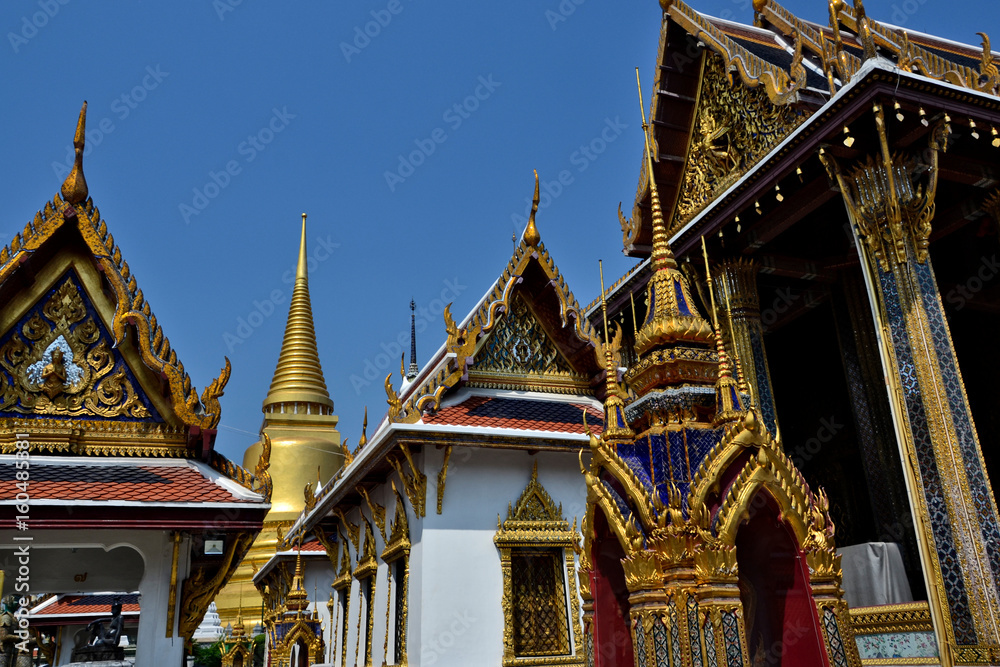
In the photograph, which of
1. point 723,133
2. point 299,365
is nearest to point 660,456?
point 723,133

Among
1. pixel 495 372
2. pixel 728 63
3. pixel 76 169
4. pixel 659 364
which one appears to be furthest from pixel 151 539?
pixel 728 63

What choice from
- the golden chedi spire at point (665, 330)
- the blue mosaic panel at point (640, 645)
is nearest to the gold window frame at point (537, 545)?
the golden chedi spire at point (665, 330)

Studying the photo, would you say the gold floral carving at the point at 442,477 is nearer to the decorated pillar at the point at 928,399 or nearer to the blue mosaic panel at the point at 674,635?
the blue mosaic panel at the point at 674,635

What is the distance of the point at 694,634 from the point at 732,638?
172 millimetres

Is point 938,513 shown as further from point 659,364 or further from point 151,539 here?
point 151,539

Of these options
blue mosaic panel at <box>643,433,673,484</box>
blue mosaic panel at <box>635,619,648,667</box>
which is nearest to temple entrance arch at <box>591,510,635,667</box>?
blue mosaic panel at <box>643,433,673,484</box>

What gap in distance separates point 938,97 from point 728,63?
12.0 feet

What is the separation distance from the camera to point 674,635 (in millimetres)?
3670

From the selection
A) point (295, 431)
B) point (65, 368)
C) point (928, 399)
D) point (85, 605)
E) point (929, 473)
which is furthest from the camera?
point (295, 431)

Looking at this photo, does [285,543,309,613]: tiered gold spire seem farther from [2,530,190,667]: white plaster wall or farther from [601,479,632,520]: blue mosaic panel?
[601,479,632,520]: blue mosaic panel

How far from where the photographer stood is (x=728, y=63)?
11.2 meters

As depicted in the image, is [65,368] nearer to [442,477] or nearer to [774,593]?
[442,477]

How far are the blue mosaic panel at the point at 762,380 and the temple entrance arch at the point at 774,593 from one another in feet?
19.4

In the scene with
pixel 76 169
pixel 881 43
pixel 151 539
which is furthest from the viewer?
pixel 881 43
